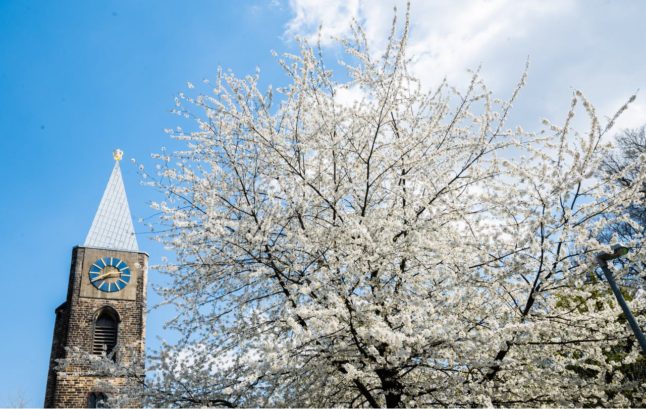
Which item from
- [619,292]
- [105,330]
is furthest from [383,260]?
[105,330]

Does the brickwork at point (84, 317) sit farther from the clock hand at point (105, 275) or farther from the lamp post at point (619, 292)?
the lamp post at point (619, 292)

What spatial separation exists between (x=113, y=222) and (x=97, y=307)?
178 inches

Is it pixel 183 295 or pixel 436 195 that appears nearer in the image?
pixel 436 195

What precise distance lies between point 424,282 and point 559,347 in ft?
5.45

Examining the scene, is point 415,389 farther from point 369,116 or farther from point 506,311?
point 369,116

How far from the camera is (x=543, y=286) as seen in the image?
5453mm

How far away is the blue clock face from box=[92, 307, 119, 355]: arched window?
0.98m

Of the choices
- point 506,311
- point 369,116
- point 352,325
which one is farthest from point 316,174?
point 506,311

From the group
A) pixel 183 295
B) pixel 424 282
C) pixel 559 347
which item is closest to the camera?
pixel 559 347

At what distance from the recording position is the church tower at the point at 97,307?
61.4 feet

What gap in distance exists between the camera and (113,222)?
77.9 ft

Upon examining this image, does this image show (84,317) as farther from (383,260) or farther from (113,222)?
(383,260)

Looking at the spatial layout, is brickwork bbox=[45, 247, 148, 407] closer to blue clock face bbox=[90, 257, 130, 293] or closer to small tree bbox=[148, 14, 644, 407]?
blue clock face bbox=[90, 257, 130, 293]

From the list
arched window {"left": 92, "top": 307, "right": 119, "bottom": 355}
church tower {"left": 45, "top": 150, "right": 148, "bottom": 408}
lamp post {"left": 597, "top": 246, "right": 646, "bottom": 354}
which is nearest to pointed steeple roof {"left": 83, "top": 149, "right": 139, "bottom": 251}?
church tower {"left": 45, "top": 150, "right": 148, "bottom": 408}
